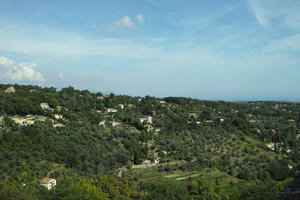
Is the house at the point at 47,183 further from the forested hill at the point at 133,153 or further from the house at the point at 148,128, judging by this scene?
the house at the point at 148,128

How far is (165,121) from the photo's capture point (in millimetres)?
67062

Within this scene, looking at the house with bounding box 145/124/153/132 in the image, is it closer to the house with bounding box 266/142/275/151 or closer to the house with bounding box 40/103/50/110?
the house with bounding box 40/103/50/110

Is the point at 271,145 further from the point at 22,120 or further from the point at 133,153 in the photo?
the point at 22,120

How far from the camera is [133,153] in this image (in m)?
46.9

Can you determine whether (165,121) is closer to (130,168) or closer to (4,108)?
(130,168)

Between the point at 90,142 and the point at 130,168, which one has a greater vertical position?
the point at 90,142

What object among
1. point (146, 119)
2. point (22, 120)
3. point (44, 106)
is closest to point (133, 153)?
point (22, 120)

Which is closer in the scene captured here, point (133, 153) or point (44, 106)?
point (133, 153)

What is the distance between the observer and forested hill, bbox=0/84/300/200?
26.8 m

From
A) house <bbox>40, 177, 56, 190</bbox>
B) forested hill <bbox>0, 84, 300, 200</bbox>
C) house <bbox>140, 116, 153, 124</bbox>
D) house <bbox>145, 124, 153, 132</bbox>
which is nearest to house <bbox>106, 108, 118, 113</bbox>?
forested hill <bbox>0, 84, 300, 200</bbox>

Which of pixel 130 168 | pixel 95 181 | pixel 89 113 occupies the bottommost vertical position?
pixel 130 168

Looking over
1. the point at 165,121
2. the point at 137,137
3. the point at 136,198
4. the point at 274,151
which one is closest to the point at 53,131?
the point at 137,137

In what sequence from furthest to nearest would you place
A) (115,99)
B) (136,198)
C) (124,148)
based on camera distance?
(115,99) → (124,148) → (136,198)

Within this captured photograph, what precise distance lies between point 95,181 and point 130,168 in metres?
16.1
